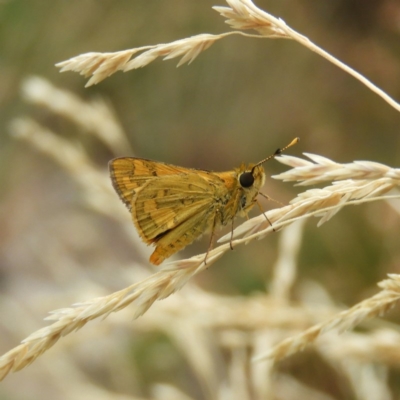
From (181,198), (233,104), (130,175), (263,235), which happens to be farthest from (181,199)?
(233,104)

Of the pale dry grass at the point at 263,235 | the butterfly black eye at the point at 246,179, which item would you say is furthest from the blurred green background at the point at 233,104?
the pale dry grass at the point at 263,235

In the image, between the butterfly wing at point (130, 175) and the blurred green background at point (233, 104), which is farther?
the blurred green background at point (233, 104)

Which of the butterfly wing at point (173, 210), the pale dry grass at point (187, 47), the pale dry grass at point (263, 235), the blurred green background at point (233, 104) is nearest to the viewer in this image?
the pale dry grass at point (263, 235)

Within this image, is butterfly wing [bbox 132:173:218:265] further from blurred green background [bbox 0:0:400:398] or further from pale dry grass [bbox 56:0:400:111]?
blurred green background [bbox 0:0:400:398]

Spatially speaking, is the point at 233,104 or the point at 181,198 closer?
the point at 181,198

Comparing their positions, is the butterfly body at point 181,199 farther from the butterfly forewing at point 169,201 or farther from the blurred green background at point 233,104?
the blurred green background at point 233,104

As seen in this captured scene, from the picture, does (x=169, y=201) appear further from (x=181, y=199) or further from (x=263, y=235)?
(x=263, y=235)

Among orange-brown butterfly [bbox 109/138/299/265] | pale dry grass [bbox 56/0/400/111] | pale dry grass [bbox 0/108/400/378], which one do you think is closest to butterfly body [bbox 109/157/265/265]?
orange-brown butterfly [bbox 109/138/299/265]
